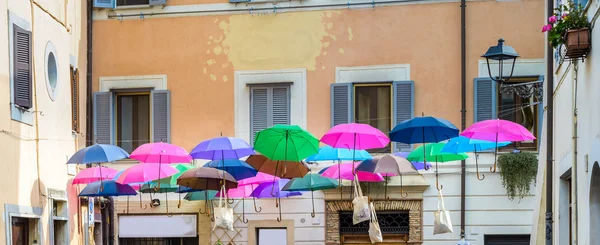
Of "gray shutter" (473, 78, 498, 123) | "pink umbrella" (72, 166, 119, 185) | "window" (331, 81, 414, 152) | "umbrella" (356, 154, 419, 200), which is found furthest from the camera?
"window" (331, 81, 414, 152)

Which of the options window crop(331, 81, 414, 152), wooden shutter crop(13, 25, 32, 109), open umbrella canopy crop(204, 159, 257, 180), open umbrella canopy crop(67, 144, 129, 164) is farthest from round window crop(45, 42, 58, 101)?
window crop(331, 81, 414, 152)

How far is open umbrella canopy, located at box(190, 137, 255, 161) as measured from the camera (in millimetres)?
15917

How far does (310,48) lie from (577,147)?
972cm

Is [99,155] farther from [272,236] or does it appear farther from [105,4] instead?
[105,4]

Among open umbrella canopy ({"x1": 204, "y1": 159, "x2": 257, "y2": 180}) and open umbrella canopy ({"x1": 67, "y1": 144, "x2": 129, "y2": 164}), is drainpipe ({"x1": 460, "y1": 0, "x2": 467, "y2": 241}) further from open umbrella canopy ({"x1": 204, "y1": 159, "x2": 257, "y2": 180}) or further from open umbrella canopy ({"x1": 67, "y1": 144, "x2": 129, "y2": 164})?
open umbrella canopy ({"x1": 67, "y1": 144, "x2": 129, "y2": 164})

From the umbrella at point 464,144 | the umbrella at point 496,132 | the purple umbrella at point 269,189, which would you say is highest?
the umbrella at point 496,132

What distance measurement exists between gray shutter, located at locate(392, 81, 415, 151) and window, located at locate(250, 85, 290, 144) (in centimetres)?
214

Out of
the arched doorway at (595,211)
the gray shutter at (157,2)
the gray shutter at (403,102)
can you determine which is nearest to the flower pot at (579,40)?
the arched doorway at (595,211)

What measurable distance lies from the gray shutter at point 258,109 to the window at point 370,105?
136 cm

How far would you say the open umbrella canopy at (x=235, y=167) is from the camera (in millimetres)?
16672

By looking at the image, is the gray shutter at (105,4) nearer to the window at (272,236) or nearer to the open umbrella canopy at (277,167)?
the window at (272,236)

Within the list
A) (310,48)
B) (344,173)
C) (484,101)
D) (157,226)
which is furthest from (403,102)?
(157,226)

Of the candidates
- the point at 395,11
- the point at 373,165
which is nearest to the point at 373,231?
the point at 373,165

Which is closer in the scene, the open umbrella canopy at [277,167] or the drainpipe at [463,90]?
the open umbrella canopy at [277,167]
